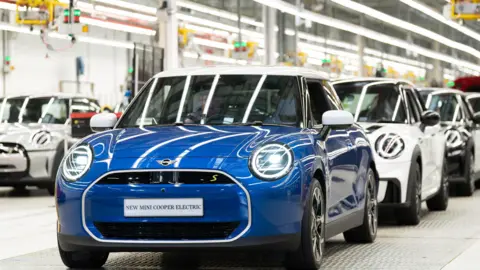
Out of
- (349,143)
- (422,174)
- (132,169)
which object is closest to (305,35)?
(422,174)

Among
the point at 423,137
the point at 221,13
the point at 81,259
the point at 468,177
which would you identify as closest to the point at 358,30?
the point at 221,13

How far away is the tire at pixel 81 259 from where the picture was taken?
718cm

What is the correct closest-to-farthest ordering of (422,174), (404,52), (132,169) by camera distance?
(132,169)
(422,174)
(404,52)

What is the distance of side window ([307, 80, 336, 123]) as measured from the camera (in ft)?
27.5

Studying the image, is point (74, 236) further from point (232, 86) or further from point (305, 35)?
point (305, 35)

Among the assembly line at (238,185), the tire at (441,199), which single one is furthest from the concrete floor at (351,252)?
the tire at (441,199)

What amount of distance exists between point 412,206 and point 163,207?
4.62m

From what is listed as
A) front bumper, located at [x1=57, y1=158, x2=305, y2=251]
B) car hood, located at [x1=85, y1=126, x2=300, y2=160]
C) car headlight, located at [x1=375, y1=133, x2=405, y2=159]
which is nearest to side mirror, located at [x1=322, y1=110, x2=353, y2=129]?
car hood, located at [x1=85, y1=126, x2=300, y2=160]

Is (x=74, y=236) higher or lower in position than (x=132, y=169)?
lower

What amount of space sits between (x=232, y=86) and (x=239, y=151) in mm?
1277

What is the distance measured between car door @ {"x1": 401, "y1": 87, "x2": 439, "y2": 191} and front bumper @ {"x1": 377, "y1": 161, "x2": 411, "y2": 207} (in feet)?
2.17

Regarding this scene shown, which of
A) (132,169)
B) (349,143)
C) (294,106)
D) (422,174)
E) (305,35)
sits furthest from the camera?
(305,35)

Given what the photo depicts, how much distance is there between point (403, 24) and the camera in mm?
35250

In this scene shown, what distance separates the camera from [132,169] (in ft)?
21.7
